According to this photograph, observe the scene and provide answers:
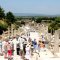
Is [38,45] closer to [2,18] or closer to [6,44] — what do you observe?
[6,44]

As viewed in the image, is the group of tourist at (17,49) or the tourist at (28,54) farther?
the group of tourist at (17,49)

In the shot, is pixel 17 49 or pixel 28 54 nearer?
pixel 28 54

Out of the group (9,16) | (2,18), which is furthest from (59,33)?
(9,16)

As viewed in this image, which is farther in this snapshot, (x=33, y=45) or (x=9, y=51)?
(x=33, y=45)

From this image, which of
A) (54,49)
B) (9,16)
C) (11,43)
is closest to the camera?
(11,43)

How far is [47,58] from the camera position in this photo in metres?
15.0

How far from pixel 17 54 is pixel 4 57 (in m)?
0.83

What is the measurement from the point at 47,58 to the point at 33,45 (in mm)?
2439

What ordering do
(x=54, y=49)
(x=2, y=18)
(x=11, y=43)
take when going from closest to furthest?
(x=11, y=43), (x=54, y=49), (x=2, y=18)

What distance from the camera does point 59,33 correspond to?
56.8 ft

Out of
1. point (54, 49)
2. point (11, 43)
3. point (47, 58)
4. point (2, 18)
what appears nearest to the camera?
point (47, 58)

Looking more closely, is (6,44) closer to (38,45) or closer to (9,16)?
(38,45)

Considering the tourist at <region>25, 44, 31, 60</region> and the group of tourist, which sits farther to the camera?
the group of tourist

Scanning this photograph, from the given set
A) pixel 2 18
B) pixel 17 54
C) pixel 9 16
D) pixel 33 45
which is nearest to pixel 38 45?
pixel 33 45
